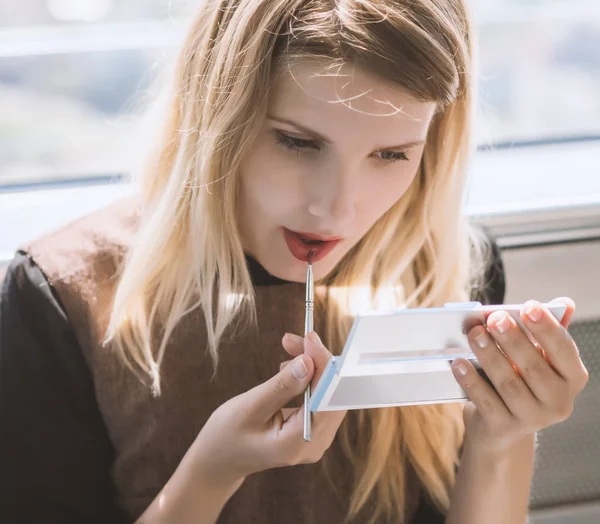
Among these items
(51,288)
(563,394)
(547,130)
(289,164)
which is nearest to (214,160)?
(289,164)

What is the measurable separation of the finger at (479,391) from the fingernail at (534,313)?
0.08m

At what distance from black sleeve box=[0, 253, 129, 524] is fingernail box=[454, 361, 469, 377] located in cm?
38

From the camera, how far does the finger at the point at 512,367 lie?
0.60m

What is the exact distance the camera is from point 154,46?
100 cm

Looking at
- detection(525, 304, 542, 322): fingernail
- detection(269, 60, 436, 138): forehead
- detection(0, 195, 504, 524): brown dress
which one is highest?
detection(269, 60, 436, 138): forehead

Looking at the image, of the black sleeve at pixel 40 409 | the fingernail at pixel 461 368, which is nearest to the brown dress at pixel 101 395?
the black sleeve at pixel 40 409

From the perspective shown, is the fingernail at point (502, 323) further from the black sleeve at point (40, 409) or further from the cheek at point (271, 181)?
the black sleeve at point (40, 409)

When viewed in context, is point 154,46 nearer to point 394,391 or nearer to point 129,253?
point 129,253

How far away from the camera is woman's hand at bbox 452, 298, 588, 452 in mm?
595

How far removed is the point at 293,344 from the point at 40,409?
27cm

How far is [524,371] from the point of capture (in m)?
0.63

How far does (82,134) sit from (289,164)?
45 cm

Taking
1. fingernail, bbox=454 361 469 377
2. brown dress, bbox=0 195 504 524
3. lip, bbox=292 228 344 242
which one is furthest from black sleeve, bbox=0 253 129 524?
fingernail, bbox=454 361 469 377

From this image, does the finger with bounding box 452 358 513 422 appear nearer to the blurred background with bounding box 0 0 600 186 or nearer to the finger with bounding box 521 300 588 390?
the finger with bounding box 521 300 588 390
